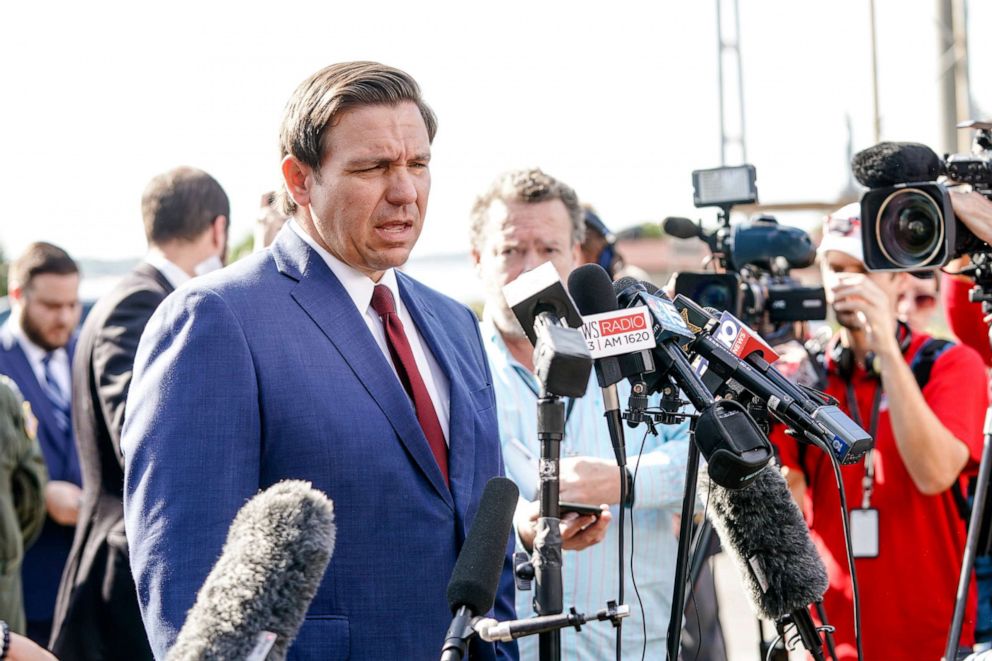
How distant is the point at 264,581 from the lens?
1.53 meters

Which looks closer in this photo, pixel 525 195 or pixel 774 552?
pixel 774 552

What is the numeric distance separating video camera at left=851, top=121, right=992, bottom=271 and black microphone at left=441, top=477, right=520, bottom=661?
65.7 inches

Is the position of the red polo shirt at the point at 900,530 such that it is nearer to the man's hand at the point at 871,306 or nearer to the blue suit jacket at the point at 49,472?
the man's hand at the point at 871,306

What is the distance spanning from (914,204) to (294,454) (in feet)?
5.97

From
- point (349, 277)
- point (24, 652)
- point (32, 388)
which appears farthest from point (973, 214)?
point (32, 388)

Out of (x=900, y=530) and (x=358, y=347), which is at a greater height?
(x=358, y=347)

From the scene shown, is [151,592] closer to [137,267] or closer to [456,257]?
[137,267]

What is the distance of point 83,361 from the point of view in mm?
4215

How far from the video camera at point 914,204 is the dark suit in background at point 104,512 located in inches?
98.5

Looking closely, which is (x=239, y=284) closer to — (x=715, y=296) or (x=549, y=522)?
(x=549, y=522)

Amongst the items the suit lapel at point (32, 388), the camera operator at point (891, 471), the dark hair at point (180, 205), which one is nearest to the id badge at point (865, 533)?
the camera operator at point (891, 471)

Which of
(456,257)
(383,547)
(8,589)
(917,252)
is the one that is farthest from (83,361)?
(456,257)

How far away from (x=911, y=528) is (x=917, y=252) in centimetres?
111

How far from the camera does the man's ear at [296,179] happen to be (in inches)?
100
